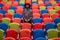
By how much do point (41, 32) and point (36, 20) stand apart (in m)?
1.48

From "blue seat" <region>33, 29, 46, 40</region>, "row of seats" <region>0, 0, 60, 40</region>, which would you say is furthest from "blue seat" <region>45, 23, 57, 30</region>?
"blue seat" <region>33, 29, 46, 40</region>

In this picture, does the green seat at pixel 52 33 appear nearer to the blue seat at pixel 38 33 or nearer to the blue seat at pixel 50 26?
the blue seat at pixel 38 33

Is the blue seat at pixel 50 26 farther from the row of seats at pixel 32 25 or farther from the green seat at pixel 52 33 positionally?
the green seat at pixel 52 33

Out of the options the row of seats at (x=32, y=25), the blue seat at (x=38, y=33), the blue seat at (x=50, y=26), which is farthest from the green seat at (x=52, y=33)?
the blue seat at (x=50, y=26)

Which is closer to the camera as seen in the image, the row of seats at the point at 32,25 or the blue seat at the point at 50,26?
the row of seats at the point at 32,25

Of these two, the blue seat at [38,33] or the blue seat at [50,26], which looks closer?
the blue seat at [38,33]

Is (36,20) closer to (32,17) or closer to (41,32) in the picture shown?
(32,17)

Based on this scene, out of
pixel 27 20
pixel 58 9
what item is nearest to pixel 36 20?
pixel 27 20

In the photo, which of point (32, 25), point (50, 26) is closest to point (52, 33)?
Result: point (50, 26)

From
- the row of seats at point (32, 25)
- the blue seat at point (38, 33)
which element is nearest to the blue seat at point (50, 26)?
the row of seats at point (32, 25)

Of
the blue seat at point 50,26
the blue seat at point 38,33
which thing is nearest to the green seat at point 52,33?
the blue seat at point 38,33

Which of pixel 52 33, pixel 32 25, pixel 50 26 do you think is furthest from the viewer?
pixel 32 25

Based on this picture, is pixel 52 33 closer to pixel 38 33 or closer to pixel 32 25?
pixel 38 33

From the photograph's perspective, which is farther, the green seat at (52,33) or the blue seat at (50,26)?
the blue seat at (50,26)
